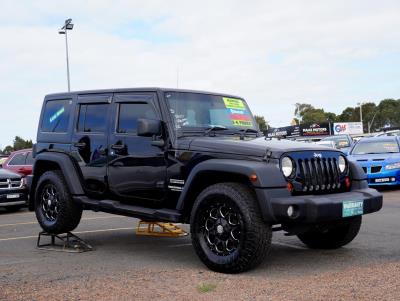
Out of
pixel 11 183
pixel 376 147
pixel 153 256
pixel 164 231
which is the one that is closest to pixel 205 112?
pixel 153 256

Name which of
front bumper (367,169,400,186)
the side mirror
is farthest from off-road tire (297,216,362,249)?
front bumper (367,169,400,186)

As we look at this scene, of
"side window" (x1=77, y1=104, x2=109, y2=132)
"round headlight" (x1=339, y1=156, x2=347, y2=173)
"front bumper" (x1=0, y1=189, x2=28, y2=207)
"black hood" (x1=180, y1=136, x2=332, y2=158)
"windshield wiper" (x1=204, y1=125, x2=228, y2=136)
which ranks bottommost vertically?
Answer: "front bumper" (x1=0, y1=189, x2=28, y2=207)

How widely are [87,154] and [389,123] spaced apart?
11166 cm

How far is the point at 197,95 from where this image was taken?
7.06m

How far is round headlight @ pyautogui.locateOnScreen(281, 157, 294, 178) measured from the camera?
5715mm

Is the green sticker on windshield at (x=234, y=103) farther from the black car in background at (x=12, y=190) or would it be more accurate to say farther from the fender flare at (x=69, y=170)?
the black car in background at (x=12, y=190)

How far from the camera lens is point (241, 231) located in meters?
5.66

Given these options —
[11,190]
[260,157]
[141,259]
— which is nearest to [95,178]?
[141,259]

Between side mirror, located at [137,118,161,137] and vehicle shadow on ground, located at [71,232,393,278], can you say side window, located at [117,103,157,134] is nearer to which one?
side mirror, located at [137,118,161,137]

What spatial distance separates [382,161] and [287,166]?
10060mm

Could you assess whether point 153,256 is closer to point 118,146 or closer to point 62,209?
point 118,146

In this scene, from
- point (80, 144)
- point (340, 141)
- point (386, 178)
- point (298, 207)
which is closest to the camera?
point (298, 207)

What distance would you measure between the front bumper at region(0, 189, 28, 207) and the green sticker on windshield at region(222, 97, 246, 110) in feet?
26.9

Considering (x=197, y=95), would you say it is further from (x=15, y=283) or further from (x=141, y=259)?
(x=15, y=283)
